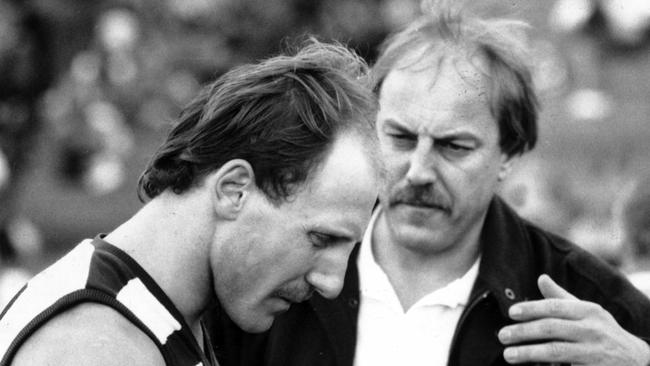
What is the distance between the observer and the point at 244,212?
2.23 meters

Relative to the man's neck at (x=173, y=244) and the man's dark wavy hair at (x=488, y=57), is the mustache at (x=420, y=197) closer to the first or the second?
the man's dark wavy hair at (x=488, y=57)

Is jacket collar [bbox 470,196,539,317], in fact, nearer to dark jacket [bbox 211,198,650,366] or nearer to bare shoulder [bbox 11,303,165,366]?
dark jacket [bbox 211,198,650,366]

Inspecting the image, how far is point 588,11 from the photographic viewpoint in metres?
8.48

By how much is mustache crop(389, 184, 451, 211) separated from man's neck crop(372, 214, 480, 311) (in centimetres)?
14

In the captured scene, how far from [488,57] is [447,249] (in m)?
0.63

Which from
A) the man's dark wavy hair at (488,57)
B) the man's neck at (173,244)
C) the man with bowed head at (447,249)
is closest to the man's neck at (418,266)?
the man with bowed head at (447,249)

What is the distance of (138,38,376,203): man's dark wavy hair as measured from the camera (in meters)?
2.25

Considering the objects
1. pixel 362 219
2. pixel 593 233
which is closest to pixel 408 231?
pixel 362 219

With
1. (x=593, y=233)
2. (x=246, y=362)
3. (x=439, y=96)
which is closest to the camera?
(x=246, y=362)

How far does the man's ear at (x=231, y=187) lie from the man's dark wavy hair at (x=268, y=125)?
21 mm

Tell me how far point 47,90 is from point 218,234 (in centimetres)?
657

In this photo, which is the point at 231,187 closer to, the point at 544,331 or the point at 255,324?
the point at 255,324

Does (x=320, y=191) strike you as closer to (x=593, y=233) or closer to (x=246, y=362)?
(x=246, y=362)

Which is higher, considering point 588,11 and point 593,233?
point 588,11
